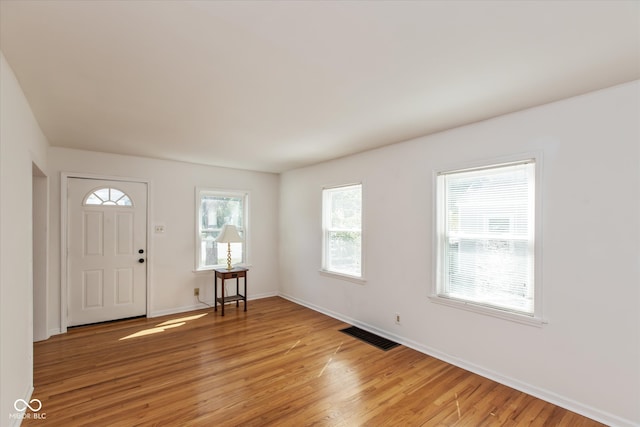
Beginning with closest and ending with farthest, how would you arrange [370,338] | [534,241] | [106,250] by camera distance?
[534,241] → [370,338] → [106,250]

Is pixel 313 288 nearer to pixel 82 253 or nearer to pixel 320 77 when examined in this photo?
pixel 82 253

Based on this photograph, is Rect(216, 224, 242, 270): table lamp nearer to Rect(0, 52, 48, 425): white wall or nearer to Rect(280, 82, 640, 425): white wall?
Rect(0, 52, 48, 425): white wall

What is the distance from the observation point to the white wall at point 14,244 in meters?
1.82

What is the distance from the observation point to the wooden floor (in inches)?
89.4

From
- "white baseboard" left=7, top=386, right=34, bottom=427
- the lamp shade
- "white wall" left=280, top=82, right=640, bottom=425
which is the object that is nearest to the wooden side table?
the lamp shade

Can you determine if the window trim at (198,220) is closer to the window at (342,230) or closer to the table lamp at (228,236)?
the table lamp at (228,236)

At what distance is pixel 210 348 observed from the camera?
11.5 ft

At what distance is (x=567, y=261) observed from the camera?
95.5 inches

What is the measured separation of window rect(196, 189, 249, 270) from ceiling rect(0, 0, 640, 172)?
2.25 meters

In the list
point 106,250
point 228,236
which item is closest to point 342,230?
point 228,236

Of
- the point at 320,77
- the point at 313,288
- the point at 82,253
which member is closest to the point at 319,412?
the point at 320,77

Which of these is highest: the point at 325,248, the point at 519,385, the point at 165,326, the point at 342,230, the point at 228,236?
the point at 342,230

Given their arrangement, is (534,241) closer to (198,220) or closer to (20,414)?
(20,414)

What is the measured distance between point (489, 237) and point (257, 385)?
8.38ft
